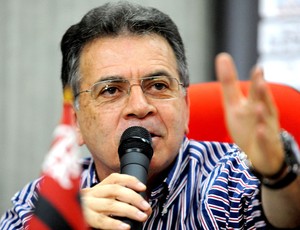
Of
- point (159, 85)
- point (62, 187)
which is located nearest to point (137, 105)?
point (159, 85)

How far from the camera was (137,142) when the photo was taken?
4.33ft

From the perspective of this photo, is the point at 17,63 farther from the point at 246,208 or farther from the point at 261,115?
the point at 261,115

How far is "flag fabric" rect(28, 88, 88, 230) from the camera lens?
802 mm

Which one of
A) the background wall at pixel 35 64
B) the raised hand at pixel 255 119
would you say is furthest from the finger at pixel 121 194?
the background wall at pixel 35 64

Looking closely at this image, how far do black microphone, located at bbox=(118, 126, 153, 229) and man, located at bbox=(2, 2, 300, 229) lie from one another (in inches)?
1.5

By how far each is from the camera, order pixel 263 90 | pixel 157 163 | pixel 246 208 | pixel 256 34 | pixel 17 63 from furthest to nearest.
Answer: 1. pixel 17 63
2. pixel 256 34
3. pixel 157 163
4. pixel 246 208
5. pixel 263 90

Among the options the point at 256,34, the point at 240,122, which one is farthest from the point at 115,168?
the point at 256,34

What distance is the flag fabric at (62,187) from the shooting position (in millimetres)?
802

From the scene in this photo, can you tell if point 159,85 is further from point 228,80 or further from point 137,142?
point 228,80

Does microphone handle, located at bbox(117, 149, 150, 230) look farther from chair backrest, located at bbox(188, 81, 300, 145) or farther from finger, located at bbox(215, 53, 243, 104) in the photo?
chair backrest, located at bbox(188, 81, 300, 145)

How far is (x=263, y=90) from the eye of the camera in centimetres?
104

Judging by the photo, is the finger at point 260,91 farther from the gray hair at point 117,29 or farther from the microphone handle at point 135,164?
the gray hair at point 117,29

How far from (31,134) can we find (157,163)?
2298 millimetres

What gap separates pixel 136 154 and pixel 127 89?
39 centimetres
